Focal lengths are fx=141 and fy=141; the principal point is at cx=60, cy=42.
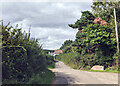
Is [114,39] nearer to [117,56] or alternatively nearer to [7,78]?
[117,56]

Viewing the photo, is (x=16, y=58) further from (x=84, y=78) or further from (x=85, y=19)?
(x=85, y=19)

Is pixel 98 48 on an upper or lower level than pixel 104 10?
lower

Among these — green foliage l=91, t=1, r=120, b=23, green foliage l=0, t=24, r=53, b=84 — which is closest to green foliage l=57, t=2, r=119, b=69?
green foliage l=91, t=1, r=120, b=23

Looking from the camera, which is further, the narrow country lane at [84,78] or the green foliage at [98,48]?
the green foliage at [98,48]

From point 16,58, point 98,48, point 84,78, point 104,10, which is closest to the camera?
point 16,58

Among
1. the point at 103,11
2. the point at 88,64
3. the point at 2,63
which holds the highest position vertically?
the point at 103,11

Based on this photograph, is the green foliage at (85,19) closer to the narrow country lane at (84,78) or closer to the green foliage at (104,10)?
the green foliage at (104,10)

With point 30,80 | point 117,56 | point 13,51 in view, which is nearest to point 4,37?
point 13,51

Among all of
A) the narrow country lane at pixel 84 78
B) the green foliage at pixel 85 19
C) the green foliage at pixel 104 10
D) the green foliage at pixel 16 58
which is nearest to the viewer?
the green foliage at pixel 16 58

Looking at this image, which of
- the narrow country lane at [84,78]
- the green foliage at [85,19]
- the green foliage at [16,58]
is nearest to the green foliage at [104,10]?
the green foliage at [85,19]

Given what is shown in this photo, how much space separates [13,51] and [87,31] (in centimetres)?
1670

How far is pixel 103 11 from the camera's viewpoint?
26672mm

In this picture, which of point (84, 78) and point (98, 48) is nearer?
point (84, 78)

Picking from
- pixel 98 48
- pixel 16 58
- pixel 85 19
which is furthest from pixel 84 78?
pixel 85 19
